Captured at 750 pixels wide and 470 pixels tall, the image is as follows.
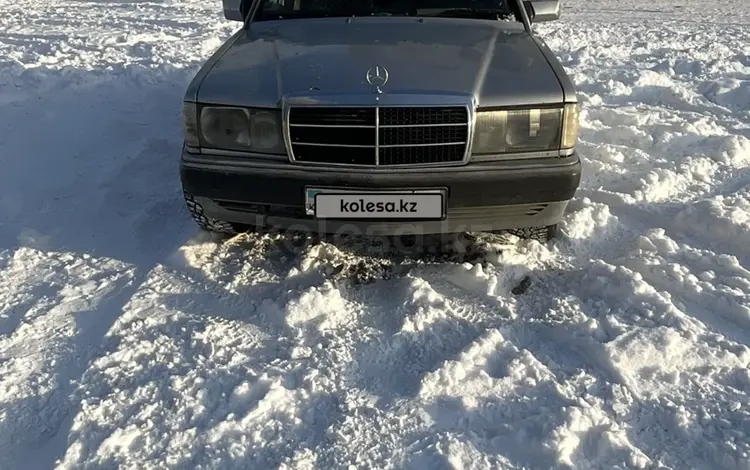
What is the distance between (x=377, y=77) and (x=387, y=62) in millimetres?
219

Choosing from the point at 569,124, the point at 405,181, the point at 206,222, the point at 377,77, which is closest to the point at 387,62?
the point at 377,77

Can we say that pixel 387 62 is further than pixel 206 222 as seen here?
No

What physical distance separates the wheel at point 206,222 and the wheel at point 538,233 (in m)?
1.59

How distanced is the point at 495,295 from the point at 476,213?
1.49ft

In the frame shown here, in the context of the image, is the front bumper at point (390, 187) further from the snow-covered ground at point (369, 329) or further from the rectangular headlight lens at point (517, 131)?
the snow-covered ground at point (369, 329)

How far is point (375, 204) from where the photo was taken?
328 cm

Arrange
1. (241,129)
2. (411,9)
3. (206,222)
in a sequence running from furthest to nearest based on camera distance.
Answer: (411,9)
(206,222)
(241,129)

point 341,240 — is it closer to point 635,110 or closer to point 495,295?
point 495,295

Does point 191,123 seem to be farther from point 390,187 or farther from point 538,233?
point 538,233

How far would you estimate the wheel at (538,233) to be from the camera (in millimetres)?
3852

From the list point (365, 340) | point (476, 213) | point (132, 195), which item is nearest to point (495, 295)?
point (476, 213)

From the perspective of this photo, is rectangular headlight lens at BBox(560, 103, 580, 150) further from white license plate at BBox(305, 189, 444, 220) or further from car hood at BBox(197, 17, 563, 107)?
white license plate at BBox(305, 189, 444, 220)

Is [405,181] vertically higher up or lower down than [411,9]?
lower down

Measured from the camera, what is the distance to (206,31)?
8.77 metres
